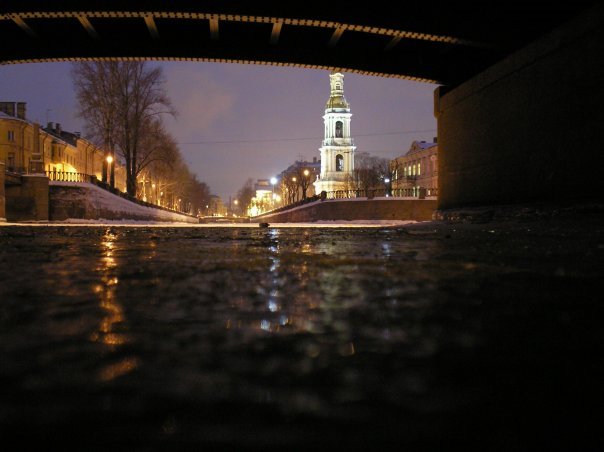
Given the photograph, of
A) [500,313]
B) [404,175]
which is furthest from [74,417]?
[404,175]

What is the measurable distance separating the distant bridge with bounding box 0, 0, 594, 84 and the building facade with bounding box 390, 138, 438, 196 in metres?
65.1

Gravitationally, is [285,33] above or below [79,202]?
above

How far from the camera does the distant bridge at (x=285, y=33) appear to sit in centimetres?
1195

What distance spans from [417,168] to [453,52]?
73.1 meters

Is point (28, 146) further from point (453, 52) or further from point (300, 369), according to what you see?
point (300, 369)

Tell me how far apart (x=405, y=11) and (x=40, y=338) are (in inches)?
499

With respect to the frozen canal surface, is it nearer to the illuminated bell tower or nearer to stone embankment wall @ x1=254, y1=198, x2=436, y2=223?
stone embankment wall @ x1=254, y1=198, x2=436, y2=223

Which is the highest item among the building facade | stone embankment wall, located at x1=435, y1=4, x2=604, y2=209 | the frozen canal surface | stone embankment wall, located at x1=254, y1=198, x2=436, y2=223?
the building facade

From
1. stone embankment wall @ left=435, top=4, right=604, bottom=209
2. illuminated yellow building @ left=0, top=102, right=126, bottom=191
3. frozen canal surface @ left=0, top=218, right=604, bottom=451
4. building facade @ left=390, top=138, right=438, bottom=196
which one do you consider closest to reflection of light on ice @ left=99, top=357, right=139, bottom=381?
frozen canal surface @ left=0, top=218, right=604, bottom=451

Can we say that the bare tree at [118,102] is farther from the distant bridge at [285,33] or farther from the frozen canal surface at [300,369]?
the frozen canal surface at [300,369]

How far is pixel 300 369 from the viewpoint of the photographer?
92 centimetres

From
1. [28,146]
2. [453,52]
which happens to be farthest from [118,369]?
[28,146]

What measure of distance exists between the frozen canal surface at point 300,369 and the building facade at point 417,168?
79.3 metres

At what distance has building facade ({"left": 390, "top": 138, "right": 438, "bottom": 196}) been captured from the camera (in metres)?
79.8
